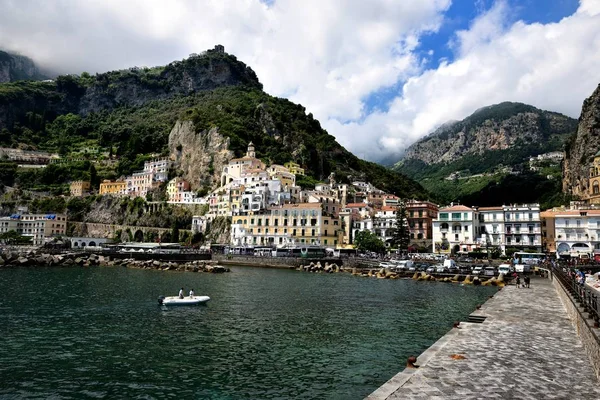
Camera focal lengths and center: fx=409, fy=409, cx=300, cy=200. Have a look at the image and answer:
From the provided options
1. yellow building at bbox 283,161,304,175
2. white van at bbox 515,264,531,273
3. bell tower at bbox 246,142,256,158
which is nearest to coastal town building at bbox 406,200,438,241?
white van at bbox 515,264,531,273

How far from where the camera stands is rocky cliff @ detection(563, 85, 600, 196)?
10475cm

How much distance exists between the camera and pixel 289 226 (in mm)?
85625

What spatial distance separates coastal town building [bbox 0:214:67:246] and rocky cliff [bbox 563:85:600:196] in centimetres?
13701

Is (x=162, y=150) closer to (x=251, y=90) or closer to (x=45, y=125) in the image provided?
(x=251, y=90)

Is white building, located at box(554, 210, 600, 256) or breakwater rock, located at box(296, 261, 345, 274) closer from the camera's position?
breakwater rock, located at box(296, 261, 345, 274)

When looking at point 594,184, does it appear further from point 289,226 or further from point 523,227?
point 289,226

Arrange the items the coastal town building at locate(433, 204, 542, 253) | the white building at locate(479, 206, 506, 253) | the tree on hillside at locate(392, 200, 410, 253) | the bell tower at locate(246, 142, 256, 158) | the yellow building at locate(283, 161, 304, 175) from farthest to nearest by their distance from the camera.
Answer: the yellow building at locate(283, 161, 304, 175) < the bell tower at locate(246, 142, 256, 158) < the tree on hillside at locate(392, 200, 410, 253) < the white building at locate(479, 206, 506, 253) < the coastal town building at locate(433, 204, 542, 253)

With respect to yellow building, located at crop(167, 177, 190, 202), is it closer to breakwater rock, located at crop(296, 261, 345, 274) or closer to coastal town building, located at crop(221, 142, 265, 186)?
coastal town building, located at crop(221, 142, 265, 186)

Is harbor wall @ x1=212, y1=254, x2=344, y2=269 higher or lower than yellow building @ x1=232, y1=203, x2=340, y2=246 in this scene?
lower

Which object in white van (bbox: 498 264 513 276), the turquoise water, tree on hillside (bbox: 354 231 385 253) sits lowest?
the turquoise water

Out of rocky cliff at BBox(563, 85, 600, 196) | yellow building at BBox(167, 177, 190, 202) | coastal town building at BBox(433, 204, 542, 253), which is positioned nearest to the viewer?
coastal town building at BBox(433, 204, 542, 253)

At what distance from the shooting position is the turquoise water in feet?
43.9

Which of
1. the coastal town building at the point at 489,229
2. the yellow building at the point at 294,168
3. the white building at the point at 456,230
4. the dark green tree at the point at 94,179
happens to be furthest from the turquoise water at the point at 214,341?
the dark green tree at the point at 94,179

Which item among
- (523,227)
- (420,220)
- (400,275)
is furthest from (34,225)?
(523,227)
